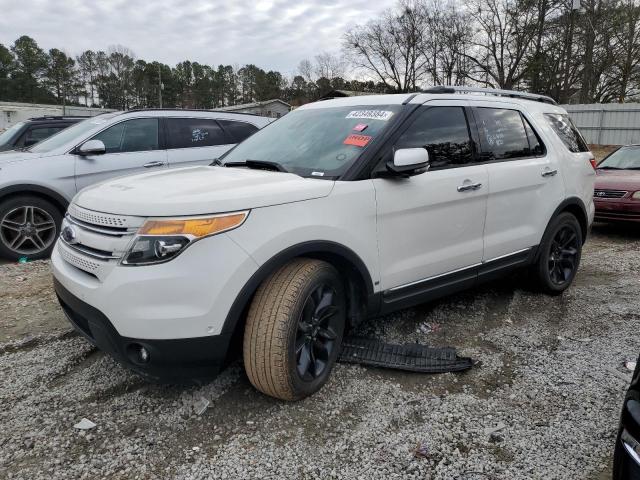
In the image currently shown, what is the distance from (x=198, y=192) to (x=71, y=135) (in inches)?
184

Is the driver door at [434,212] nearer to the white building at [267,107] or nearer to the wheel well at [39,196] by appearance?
the wheel well at [39,196]

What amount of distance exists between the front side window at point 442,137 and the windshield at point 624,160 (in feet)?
20.4

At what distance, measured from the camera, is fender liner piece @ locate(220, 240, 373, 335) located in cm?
244

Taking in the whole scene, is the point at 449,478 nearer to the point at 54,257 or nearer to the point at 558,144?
the point at 54,257

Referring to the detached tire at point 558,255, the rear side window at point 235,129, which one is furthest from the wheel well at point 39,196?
the detached tire at point 558,255

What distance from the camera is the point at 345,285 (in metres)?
3.04

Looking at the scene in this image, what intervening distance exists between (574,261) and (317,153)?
3038 mm

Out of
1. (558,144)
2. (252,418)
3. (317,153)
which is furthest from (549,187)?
(252,418)

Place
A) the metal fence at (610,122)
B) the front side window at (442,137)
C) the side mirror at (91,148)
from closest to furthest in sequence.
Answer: the front side window at (442,137) < the side mirror at (91,148) < the metal fence at (610,122)

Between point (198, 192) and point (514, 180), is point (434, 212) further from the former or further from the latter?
point (198, 192)

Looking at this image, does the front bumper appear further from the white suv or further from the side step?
the side step

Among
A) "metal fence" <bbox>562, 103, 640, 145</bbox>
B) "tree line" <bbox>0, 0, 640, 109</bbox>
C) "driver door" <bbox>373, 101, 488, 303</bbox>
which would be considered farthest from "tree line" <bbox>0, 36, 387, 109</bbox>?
"driver door" <bbox>373, 101, 488, 303</bbox>

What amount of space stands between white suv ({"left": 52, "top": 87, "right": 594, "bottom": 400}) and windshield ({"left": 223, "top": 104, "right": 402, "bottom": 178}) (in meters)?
0.02

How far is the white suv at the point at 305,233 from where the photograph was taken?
2.35m
